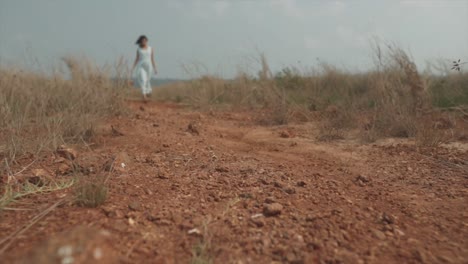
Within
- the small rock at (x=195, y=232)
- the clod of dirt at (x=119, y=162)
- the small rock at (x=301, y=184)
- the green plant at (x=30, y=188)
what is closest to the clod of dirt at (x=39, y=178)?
the green plant at (x=30, y=188)

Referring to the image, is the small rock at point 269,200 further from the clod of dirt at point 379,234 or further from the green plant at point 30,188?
the green plant at point 30,188

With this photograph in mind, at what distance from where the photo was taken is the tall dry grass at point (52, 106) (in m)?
2.52

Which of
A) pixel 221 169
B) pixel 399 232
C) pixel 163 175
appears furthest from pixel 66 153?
pixel 399 232

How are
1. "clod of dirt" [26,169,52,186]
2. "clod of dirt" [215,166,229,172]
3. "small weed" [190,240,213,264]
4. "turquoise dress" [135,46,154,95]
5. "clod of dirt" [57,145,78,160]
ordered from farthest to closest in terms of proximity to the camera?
"turquoise dress" [135,46,154,95]
"clod of dirt" [57,145,78,160]
"clod of dirt" [215,166,229,172]
"clod of dirt" [26,169,52,186]
"small weed" [190,240,213,264]

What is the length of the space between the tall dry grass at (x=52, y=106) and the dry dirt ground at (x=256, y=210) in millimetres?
271

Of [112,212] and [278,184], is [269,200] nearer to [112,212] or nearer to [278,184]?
[278,184]

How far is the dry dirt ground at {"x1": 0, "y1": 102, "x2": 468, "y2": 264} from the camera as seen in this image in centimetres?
125

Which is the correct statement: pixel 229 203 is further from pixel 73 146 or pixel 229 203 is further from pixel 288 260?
pixel 73 146

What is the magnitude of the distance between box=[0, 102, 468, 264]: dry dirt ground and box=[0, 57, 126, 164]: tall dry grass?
0.27 m

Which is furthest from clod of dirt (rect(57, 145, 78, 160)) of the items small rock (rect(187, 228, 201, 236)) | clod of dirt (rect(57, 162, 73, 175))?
small rock (rect(187, 228, 201, 236))

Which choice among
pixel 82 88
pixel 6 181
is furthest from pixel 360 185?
pixel 82 88

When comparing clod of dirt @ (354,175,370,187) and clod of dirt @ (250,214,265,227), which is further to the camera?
clod of dirt @ (354,175,370,187)

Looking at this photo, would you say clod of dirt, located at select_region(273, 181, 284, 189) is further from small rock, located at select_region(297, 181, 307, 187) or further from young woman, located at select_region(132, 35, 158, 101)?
young woman, located at select_region(132, 35, 158, 101)

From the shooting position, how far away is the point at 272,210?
1552 mm
